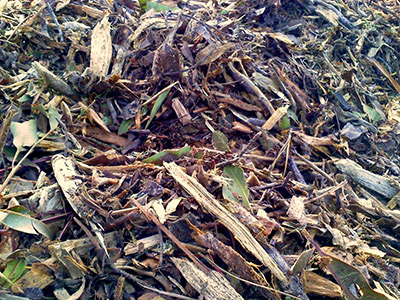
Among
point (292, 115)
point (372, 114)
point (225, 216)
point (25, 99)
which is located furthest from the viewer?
point (372, 114)

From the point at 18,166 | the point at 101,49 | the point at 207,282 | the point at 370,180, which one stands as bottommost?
the point at 370,180

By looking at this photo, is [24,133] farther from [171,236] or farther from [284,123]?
[284,123]

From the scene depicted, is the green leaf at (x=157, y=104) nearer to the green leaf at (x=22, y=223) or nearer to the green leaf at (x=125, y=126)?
the green leaf at (x=125, y=126)

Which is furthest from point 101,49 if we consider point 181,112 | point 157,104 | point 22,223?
point 22,223

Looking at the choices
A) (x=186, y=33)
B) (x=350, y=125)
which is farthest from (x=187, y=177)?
(x=350, y=125)

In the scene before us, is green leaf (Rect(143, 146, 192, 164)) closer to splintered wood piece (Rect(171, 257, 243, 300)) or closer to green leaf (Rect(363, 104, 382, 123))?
splintered wood piece (Rect(171, 257, 243, 300))

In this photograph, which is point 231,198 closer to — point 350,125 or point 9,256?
point 9,256

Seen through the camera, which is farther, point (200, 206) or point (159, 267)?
point (200, 206)

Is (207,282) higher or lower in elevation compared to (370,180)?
higher
